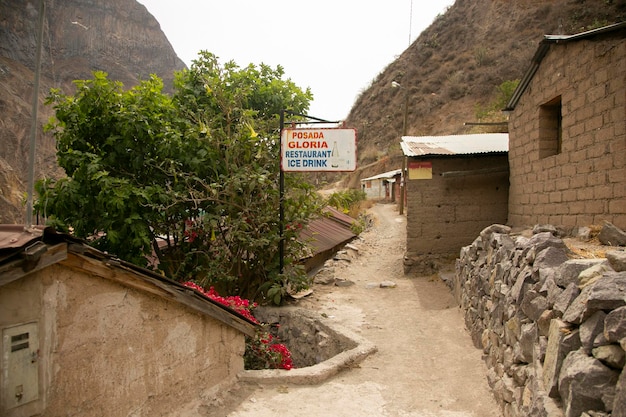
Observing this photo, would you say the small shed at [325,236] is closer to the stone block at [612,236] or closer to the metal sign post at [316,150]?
the metal sign post at [316,150]

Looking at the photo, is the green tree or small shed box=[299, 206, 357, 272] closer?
the green tree

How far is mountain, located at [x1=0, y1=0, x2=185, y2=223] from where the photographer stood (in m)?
26.5

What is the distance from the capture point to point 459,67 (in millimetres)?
37500

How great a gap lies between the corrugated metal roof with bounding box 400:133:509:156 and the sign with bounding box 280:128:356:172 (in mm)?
3317

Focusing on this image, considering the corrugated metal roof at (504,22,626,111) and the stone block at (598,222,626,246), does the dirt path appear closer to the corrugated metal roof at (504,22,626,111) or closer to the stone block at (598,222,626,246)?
the stone block at (598,222,626,246)

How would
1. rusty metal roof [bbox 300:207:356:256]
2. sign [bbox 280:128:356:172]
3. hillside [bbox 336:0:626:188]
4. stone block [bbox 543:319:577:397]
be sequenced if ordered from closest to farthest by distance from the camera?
stone block [bbox 543:319:577:397], sign [bbox 280:128:356:172], rusty metal roof [bbox 300:207:356:256], hillside [bbox 336:0:626:188]

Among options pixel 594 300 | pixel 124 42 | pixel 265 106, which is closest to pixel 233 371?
pixel 594 300

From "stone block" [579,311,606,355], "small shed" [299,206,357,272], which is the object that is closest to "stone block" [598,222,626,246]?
"stone block" [579,311,606,355]

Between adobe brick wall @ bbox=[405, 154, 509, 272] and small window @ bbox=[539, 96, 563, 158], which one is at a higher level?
small window @ bbox=[539, 96, 563, 158]

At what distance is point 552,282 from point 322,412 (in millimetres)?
2391

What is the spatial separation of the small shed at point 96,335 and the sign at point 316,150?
327 cm

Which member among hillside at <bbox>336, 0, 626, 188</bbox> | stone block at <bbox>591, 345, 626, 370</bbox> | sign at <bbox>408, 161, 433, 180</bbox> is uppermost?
hillside at <bbox>336, 0, 626, 188</bbox>

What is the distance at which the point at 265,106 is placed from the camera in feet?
27.3

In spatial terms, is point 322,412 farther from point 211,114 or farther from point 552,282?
point 211,114
